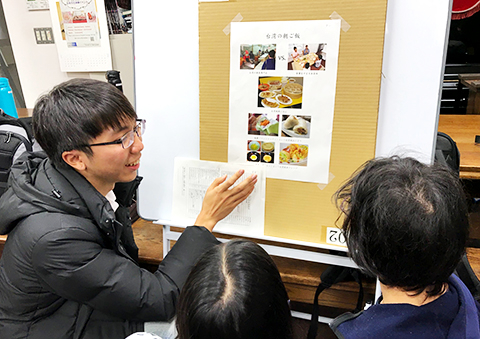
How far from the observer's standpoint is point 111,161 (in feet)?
2.88

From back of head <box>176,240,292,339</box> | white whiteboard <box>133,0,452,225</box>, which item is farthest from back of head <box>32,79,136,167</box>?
back of head <box>176,240,292,339</box>

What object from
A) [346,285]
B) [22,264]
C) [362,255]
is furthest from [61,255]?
[346,285]

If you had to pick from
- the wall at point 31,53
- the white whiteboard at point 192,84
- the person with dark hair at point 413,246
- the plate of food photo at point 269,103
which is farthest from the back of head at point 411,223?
the wall at point 31,53

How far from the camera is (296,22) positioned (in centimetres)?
88

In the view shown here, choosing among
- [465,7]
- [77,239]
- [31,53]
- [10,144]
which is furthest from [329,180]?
[31,53]

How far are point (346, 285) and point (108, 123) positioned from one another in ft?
3.07

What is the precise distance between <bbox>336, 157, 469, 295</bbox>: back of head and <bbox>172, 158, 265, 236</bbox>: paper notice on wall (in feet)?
1.43

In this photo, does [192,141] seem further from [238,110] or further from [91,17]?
[91,17]

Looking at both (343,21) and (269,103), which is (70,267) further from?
(343,21)

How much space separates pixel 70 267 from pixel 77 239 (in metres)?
0.06

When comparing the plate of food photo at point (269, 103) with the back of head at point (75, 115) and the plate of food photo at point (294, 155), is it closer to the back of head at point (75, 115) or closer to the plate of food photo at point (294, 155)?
the plate of food photo at point (294, 155)

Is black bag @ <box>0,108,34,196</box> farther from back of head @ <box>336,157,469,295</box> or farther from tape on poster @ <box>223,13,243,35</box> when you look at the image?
back of head @ <box>336,157,469,295</box>

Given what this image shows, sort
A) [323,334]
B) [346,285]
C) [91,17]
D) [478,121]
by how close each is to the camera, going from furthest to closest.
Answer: [478,121], [91,17], [323,334], [346,285]

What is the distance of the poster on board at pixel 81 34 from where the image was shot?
2.01m
